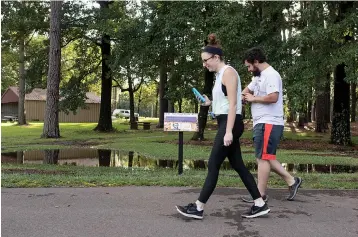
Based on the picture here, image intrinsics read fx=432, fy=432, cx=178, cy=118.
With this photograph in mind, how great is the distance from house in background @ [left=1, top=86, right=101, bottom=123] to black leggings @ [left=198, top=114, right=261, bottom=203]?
48.5 meters

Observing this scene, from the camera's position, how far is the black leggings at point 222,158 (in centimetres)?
458

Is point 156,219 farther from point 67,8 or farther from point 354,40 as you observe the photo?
point 67,8

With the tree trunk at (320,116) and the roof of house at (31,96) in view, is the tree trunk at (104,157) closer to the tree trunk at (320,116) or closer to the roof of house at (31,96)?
the tree trunk at (320,116)

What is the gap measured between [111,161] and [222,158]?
924 cm

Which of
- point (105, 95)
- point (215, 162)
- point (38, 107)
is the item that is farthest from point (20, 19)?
point (38, 107)

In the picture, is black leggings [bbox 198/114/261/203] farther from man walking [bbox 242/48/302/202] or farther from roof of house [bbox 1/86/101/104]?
roof of house [bbox 1/86/101/104]

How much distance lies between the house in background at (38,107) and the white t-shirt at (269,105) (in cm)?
4821

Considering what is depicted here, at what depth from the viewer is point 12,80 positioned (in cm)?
5812

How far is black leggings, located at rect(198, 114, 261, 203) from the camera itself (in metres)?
4.58

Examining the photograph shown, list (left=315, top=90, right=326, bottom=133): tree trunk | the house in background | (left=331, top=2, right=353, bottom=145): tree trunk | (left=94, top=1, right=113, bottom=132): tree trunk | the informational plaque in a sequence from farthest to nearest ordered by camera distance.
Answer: the house in background → (left=94, top=1, right=113, bottom=132): tree trunk → (left=315, top=90, right=326, bottom=133): tree trunk → (left=331, top=2, right=353, bottom=145): tree trunk → the informational plaque

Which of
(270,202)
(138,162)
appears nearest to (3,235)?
(270,202)

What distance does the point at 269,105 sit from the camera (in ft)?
16.3

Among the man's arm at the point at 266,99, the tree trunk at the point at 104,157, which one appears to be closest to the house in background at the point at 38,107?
the tree trunk at the point at 104,157

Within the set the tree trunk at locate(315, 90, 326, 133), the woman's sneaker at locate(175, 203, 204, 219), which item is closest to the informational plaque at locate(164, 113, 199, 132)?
the woman's sneaker at locate(175, 203, 204, 219)
